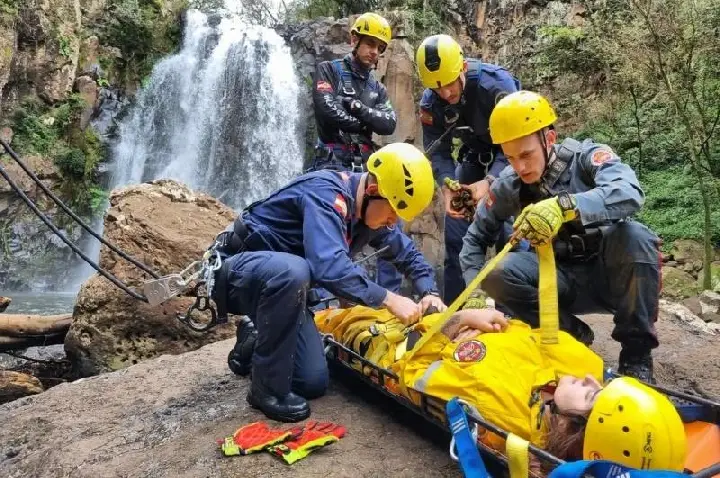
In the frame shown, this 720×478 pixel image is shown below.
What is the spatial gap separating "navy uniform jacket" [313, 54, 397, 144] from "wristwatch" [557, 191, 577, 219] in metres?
2.97

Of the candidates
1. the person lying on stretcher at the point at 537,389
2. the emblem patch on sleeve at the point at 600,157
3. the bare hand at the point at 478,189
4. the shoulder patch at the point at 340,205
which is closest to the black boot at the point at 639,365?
the person lying on stretcher at the point at 537,389

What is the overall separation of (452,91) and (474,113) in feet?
0.86

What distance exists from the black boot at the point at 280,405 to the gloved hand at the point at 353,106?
3172 millimetres

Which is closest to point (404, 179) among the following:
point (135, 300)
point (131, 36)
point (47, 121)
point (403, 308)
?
point (403, 308)

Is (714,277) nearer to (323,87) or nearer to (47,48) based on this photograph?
(323,87)

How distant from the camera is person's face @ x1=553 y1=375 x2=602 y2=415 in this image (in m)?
2.10

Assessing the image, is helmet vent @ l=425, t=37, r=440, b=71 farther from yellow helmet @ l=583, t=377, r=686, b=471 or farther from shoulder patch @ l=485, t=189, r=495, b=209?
yellow helmet @ l=583, t=377, r=686, b=471

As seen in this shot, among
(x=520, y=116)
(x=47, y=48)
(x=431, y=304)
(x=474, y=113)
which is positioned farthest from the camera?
(x=47, y=48)

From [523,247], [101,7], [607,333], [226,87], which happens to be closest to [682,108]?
[607,333]

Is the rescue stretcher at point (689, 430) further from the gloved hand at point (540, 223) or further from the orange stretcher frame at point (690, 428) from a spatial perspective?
the gloved hand at point (540, 223)

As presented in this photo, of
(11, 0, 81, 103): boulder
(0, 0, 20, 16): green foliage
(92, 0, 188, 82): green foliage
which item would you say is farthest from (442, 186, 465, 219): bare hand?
(92, 0, 188, 82): green foliage

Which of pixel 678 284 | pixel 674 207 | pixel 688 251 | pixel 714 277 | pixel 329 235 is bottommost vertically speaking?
pixel 678 284

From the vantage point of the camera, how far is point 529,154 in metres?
3.15

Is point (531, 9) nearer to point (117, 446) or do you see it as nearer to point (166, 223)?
point (166, 223)
